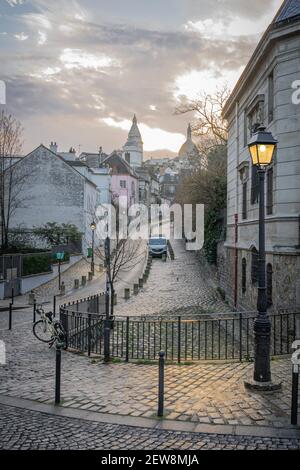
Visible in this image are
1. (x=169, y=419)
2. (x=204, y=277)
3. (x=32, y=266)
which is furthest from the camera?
(x=204, y=277)

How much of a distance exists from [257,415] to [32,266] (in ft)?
73.7

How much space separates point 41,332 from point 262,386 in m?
7.66

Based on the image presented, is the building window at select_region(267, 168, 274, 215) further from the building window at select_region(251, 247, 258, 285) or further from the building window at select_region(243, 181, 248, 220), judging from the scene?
the building window at select_region(243, 181, 248, 220)

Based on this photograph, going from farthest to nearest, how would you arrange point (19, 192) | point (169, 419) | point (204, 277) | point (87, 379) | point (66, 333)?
point (19, 192), point (204, 277), point (66, 333), point (87, 379), point (169, 419)

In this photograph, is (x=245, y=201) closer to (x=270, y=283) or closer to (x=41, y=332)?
(x=270, y=283)

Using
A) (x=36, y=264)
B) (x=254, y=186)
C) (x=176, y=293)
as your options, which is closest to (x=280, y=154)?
(x=254, y=186)

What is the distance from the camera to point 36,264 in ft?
90.2

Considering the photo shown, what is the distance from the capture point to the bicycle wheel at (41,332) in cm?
1241

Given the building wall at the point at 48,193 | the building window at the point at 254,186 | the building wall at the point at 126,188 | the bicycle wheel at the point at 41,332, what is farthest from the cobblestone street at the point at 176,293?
the building wall at the point at 126,188

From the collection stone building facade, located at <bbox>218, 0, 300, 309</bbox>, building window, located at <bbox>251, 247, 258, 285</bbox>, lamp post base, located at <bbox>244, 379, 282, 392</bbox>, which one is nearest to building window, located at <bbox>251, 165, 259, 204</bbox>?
stone building facade, located at <bbox>218, 0, 300, 309</bbox>

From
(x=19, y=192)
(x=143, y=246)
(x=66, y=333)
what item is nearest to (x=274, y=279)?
(x=66, y=333)

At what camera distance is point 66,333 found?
11.5 meters

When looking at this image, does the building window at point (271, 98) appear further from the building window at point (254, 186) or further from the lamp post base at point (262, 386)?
the lamp post base at point (262, 386)
